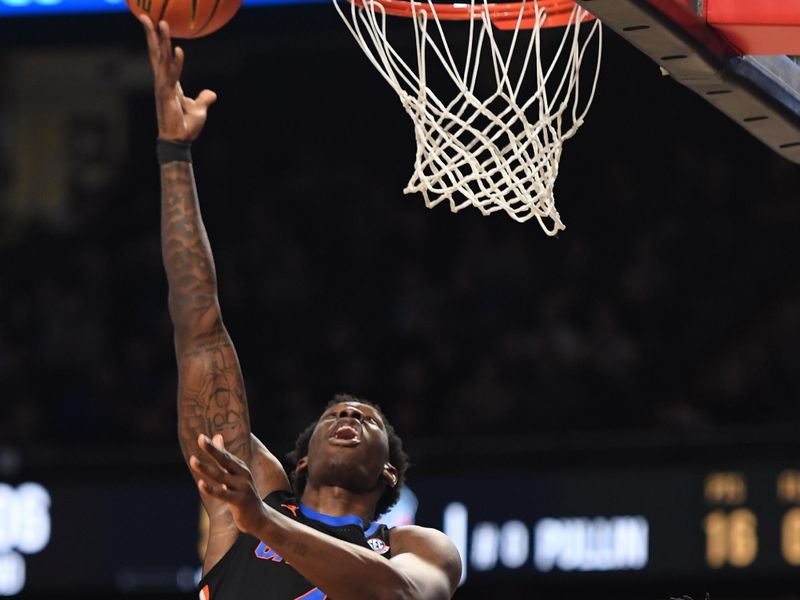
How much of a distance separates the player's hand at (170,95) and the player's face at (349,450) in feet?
2.66

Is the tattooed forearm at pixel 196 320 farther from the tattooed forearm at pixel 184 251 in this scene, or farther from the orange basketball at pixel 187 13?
the orange basketball at pixel 187 13

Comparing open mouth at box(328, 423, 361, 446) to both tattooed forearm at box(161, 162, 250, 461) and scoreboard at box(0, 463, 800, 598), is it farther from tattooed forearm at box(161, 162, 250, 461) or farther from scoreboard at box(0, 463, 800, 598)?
scoreboard at box(0, 463, 800, 598)

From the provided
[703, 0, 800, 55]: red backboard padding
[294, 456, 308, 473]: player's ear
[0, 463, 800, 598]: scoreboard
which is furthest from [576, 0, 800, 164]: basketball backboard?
[0, 463, 800, 598]: scoreboard

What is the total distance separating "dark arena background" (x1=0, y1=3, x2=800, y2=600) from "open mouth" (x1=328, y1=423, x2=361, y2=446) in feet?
11.6

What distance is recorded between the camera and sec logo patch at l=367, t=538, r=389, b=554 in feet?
13.5

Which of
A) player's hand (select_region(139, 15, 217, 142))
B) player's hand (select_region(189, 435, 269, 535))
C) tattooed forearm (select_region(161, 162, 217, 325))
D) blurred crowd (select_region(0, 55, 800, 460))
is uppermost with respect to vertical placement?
player's hand (select_region(139, 15, 217, 142))

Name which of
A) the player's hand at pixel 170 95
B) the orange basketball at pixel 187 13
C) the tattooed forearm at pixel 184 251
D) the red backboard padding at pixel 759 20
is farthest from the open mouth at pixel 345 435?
the red backboard padding at pixel 759 20

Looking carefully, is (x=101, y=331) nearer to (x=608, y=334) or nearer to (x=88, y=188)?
(x=88, y=188)

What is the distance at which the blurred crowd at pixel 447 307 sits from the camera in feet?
28.8

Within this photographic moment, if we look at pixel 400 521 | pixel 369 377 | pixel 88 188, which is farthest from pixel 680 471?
pixel 88 188

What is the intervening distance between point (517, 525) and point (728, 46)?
4.23m

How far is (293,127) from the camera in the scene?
12.4 metres

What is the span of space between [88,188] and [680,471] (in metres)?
6.05

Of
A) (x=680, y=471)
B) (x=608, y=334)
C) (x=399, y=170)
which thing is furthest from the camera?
(x=399, y=170)
